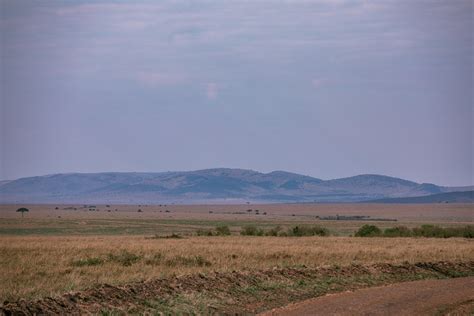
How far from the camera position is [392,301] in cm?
2102

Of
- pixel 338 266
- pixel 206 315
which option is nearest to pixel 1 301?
pixel 206 315

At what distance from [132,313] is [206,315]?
1695mm

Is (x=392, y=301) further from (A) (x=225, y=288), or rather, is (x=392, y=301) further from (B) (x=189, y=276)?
(B) (x=189, y=276)

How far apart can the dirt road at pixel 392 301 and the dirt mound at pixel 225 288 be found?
102cm

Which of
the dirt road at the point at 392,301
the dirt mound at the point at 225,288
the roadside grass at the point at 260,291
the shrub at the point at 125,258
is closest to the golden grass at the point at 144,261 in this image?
the shrub at the point at 125,258

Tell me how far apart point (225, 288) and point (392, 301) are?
4.35 meters

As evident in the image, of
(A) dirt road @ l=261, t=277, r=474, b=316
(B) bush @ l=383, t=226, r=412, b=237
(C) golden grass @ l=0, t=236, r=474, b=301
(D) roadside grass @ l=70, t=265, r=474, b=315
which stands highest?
(B) bush @ l=383, t=226, r=412, b=237

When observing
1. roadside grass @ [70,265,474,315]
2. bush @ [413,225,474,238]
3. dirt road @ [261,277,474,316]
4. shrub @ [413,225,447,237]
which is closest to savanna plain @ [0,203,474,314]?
roadside grass @ [70,265,474,315]

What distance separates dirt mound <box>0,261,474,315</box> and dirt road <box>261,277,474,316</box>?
1.02 meters

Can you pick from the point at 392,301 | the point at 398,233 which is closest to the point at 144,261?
the point at 392,301

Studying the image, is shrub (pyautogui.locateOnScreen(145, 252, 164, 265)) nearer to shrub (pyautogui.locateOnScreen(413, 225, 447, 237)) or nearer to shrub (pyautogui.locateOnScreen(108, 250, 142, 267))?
shrub (pyautogui.locateOnScreen(108, 250, 142, 267))

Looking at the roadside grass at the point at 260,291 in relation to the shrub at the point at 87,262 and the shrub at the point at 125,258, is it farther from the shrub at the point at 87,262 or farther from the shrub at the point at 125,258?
the shrub at the point at 87,262

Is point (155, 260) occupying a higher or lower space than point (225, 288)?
higher

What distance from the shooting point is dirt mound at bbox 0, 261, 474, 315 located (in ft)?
57.4
